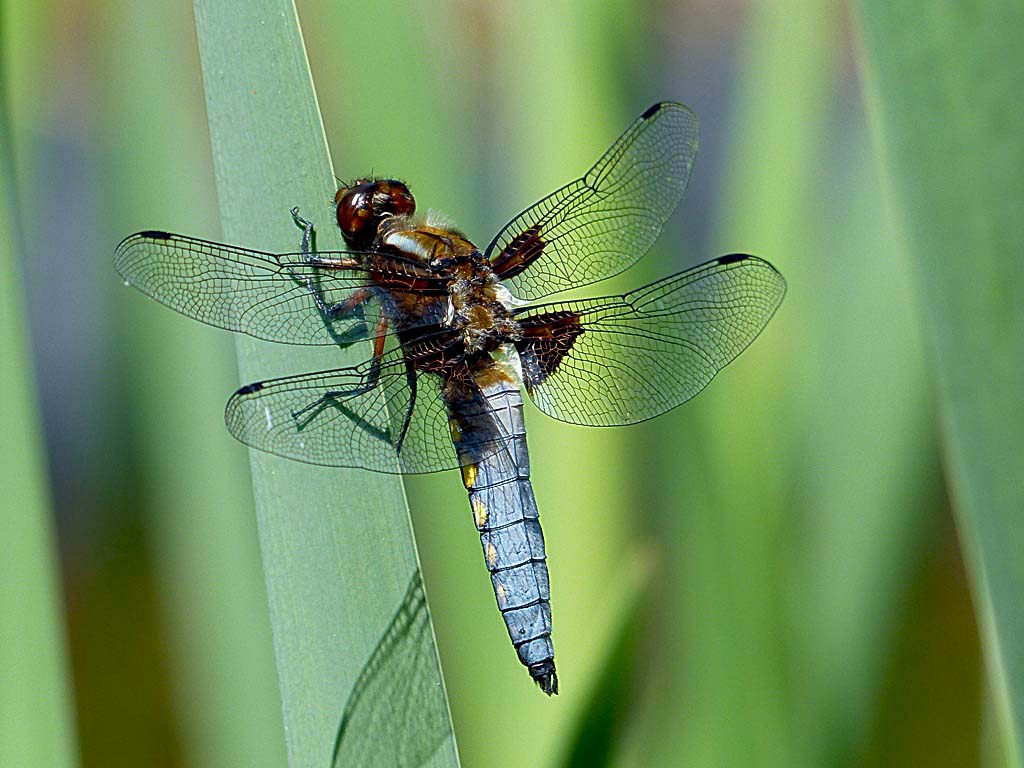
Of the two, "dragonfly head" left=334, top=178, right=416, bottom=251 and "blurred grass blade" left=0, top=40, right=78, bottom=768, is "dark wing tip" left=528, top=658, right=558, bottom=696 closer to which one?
"blurred grass blade" left=0, top=40, right=78, bottom=768

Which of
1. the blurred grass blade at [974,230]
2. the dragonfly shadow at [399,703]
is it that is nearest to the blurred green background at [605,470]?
the dragonfly shadow at [399,703]

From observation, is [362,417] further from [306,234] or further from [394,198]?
A: [394,198]

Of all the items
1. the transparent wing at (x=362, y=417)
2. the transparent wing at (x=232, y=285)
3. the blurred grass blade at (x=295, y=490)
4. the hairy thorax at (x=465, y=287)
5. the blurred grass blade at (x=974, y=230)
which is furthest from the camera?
the hairy thorax at (x=465, y=287)

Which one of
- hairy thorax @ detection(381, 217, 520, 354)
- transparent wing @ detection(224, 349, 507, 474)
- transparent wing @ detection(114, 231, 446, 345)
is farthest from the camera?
hairy thorax @ detection(381, 217, 520, 354)

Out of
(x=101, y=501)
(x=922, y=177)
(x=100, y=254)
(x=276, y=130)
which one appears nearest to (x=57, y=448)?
(x=101, y=501)

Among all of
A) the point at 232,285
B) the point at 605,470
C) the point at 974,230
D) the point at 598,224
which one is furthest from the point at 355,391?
the point at 974,230

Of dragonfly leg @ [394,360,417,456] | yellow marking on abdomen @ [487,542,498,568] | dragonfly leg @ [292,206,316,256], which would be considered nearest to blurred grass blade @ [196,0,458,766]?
dragonfly leg @ [292,206,316,256]

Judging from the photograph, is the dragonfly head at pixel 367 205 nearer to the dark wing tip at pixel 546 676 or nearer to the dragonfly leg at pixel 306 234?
the dragonfly leg at pixel 306 234

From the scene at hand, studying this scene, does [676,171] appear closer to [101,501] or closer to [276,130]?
[276,130]
